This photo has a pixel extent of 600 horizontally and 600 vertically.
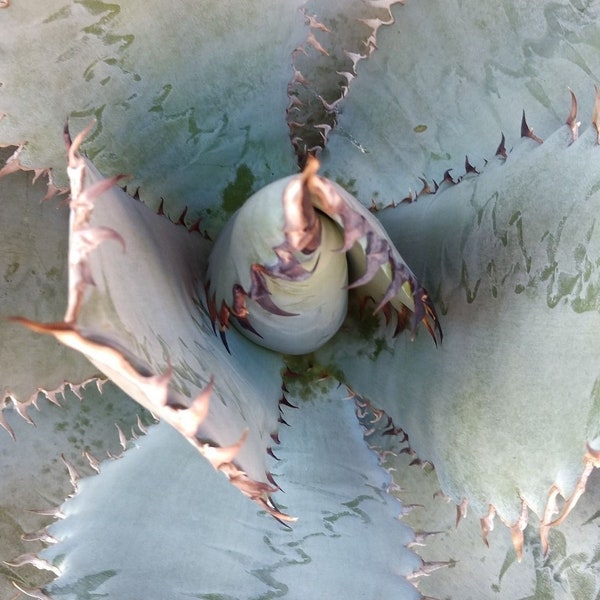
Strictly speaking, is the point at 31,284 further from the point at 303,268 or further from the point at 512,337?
the point at 512,337

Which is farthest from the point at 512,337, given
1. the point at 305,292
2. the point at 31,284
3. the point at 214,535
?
the point at 31,284

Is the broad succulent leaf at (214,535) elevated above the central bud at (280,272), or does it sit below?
below

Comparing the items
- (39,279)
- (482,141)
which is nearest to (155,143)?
(39,279)

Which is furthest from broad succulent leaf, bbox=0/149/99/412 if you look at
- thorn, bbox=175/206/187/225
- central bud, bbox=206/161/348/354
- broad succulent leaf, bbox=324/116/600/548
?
broad succulent leaf, bbox=324/116/600/548

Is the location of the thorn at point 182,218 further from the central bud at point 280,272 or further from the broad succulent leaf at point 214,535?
the broad succulent leaf at point 214,535

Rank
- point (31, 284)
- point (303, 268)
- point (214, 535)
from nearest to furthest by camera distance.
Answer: point (303, 268), point (214, 535), point (31, 284)

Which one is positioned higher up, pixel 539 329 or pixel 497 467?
pixel 539 329

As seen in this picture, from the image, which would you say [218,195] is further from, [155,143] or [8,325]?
[8,325]

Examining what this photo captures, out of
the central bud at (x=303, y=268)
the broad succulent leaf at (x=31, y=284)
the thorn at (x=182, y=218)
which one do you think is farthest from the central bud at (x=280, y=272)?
the broad succulent leaf at (x=31, y=284)
